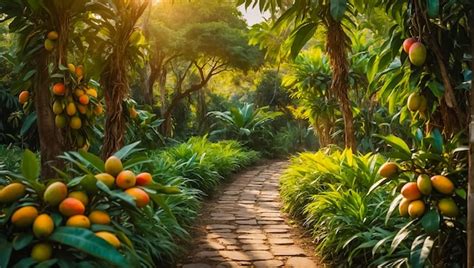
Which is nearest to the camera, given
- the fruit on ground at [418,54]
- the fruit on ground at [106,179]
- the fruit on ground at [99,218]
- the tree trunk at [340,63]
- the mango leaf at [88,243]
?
the mango leaf at [88,243]

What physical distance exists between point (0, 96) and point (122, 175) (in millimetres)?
8470

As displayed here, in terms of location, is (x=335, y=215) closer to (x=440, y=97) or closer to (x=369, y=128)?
(x=440, y=97)

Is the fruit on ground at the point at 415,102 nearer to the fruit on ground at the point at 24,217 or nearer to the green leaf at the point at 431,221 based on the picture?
the green leaf at the point at 431,221

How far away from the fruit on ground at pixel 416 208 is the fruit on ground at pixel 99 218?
1294mm

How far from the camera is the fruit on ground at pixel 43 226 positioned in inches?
62.2

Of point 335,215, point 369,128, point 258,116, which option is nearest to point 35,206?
point 335,215

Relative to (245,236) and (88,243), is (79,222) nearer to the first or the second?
(88,243)

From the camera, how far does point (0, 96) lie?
29.7ft

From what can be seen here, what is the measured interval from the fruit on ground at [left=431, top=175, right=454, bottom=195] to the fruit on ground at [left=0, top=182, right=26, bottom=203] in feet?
5.69

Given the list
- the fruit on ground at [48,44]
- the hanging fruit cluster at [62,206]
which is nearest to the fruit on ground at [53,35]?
the fruit on ground at [48,44]

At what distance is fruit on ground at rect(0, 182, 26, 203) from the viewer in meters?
1.72

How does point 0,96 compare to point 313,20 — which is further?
point 0,96

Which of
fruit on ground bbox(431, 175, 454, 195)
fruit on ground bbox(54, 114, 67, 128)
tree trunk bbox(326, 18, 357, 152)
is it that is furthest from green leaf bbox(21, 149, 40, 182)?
tree trunk bbox(326, 18, 357, 152)

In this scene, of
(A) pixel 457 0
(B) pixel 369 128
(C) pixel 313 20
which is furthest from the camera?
(B) pixel 369 128
